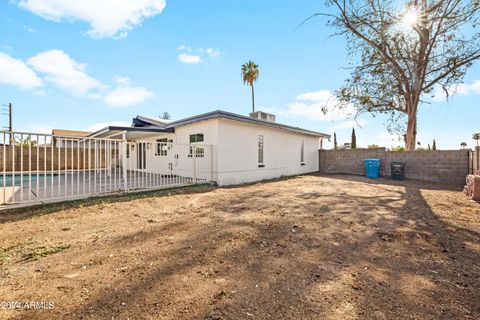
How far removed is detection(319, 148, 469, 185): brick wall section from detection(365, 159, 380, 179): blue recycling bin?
661 mm

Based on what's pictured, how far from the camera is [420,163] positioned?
40.2ft

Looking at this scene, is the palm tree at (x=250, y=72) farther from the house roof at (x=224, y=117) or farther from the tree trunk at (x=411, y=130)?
the tree trunk at (x=411, y=130)

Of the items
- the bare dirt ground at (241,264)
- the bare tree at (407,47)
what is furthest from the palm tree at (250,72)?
the bare dirt ground at (241,264)

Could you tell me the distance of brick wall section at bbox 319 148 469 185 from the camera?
1097 centimetres

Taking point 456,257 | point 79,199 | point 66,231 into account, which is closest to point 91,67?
point 79,199

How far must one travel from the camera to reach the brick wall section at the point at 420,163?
1097 centimetres

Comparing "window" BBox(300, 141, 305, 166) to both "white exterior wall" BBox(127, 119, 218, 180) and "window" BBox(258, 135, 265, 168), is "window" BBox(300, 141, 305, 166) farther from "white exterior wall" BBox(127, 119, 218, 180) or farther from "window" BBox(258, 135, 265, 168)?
"white exterior wall" BBox(127, 119, 218, 180)

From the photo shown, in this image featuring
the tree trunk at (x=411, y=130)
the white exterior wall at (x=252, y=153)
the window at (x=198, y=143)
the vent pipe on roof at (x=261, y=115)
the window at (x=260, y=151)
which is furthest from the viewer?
the tree trunk at (x=411, y=130)

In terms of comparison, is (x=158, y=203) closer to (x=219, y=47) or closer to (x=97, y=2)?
(x=97, y=2)

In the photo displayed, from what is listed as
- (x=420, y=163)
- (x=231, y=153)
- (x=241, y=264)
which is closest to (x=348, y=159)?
(x=420, y=163)

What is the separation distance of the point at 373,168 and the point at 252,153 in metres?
7.70

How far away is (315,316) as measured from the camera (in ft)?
6.14

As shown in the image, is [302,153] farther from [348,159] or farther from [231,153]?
[231,153]

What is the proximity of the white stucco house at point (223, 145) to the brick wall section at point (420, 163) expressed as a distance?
380 cm
